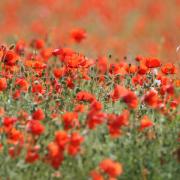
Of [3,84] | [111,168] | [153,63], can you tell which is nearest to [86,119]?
[111,168]

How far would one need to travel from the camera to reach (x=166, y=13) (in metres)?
13.4

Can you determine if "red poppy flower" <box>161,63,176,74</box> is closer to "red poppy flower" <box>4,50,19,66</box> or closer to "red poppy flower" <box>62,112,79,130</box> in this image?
"red poppy flower" <box>4,50,19,66</box>

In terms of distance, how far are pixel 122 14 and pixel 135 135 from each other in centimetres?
932

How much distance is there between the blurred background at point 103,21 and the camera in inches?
462

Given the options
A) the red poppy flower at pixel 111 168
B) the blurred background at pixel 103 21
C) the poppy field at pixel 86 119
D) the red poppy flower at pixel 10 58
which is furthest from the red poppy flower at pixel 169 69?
the blurred background at pixel 103 21

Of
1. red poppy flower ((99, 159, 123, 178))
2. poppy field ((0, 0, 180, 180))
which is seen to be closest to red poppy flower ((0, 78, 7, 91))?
poppy field ((0, 0, 180, 180))

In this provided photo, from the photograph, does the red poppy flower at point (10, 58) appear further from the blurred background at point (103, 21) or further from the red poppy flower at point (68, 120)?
the blurred background at point (103, 21)

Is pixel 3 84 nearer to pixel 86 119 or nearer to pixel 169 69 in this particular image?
pixel 86 119

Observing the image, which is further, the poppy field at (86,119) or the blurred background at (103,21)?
the blurred background at (103,21)

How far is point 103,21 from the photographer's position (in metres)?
12.8

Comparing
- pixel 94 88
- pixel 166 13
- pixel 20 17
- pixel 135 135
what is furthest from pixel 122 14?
pixel 135 135

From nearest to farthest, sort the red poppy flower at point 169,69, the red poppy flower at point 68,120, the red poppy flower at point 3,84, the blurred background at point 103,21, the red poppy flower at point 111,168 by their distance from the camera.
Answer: the red poppy flower at point 111,168, the red poppy flower at point 68,120, the red poppy flower at point 3,84, the red poppy flower at point 169,69, the blurred background at point 103,21

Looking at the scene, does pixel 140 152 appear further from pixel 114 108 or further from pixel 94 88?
pixel 94 88

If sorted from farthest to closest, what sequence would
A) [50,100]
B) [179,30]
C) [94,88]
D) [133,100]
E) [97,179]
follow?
[179,30]
[94,88]
[50,100]
[133,100]
[97,179]
